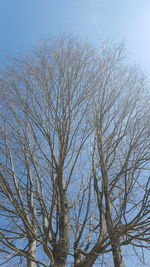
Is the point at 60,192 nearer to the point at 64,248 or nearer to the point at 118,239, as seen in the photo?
the point at 64,248

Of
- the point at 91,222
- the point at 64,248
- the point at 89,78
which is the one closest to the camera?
the point at 64,248

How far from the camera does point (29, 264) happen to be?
4727mm

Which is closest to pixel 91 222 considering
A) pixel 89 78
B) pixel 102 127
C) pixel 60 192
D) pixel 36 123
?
pixel 60 192

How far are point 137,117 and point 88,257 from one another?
2.40 m

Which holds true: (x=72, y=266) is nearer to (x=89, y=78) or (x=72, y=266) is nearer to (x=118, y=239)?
(x=118, y=239)

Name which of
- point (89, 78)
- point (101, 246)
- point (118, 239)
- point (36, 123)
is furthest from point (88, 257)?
point (89, 78)

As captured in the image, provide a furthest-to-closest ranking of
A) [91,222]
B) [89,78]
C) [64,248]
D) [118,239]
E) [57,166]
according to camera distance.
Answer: [89,78]
[91,222]
[57,166]
[64,248]
[118,239]

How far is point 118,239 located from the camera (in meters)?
3.37

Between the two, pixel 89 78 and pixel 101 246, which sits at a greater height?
pixel 89 78

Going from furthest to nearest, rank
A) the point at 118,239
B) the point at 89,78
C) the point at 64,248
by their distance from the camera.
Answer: the point at 89,78
the point at 64,248
the point at 118,239

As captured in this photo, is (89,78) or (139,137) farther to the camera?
(89,78)

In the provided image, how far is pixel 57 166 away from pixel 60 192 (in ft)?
1.35

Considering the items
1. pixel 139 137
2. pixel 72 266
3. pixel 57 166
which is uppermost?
pixel 139 137

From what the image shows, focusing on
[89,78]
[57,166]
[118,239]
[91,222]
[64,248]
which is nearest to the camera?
[118,239]
